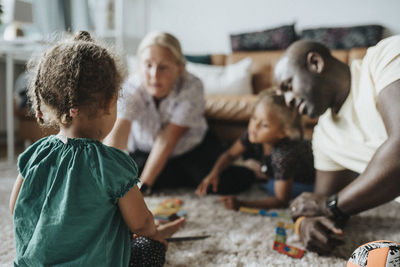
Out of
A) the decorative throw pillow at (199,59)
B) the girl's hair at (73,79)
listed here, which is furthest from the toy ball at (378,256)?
the decorative throw pillow at (199,59)

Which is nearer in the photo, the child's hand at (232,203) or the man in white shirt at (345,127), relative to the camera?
the man in white shirt at (345,127)

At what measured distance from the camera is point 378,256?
0.63m

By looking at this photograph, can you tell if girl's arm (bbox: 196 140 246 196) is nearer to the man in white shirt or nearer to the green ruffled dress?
the man in white shirt

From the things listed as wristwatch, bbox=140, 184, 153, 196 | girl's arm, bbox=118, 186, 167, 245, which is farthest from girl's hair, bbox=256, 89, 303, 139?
girl's arm, bbox=118, 186, 167, 245

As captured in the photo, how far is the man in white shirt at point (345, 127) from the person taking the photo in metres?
0.80

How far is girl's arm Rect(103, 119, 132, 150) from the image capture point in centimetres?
104

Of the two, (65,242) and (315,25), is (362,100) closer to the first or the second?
(65,242)

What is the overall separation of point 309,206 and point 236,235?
242mm

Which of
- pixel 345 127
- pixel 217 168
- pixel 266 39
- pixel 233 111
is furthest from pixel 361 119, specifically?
pixel 266 39

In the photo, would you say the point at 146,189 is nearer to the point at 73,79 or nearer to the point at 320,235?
the point at 320,235

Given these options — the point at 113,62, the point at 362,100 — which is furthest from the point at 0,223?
the point at 362,100

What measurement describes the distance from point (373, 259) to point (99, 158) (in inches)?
22.1

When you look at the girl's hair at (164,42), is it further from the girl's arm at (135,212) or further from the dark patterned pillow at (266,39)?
the dark patterned pillow at (266,39)

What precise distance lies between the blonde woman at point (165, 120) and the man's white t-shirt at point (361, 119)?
48 cm
